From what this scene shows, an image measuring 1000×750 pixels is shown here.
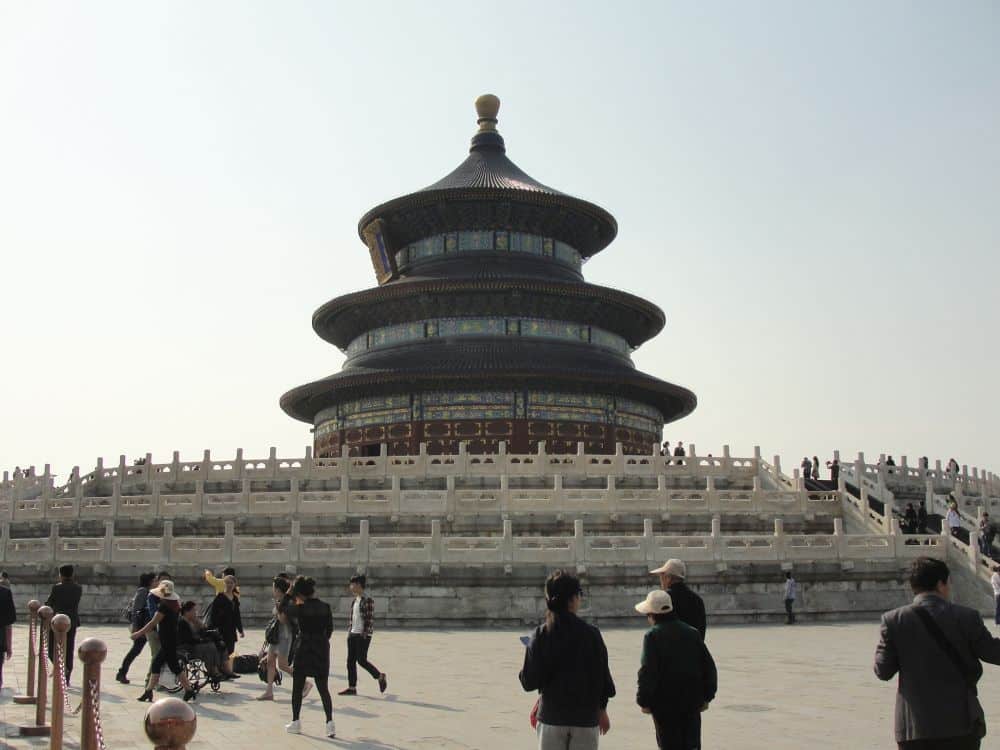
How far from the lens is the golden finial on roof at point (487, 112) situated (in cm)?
5347

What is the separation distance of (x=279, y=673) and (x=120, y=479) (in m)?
19.9

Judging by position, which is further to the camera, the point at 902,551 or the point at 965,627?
the point at 902,551

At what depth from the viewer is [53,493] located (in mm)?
34312

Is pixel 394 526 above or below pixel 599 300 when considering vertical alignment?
below

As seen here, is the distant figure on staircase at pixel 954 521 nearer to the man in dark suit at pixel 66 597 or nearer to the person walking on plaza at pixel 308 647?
the person walking on plaza at pixel 308 647

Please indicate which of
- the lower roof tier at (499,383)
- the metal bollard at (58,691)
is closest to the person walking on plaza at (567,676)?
the metal bollard at (58,691)

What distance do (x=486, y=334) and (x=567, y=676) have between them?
39033 mm

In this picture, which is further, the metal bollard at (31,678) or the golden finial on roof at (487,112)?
the golden finial on roof at (487,112)

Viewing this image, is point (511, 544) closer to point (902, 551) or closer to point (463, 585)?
point (463, 585)

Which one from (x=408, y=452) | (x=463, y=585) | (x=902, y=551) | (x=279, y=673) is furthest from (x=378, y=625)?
(x=408, y=452)

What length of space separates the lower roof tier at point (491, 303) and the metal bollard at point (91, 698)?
1467 inches

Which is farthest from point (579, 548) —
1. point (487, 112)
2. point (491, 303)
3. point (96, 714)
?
point (487, 112)

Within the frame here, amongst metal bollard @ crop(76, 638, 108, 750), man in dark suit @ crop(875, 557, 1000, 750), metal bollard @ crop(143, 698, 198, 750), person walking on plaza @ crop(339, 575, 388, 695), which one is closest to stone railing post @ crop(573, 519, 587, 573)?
person walking on plaza @ crop(339, 575, 388, 695)

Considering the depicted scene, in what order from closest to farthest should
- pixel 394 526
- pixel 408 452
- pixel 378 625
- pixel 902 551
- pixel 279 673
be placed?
1. pixel 279 673
2. pixel 378 625
3. pixel 902 551
4. pixel 394 526
5. pixel 408 452
